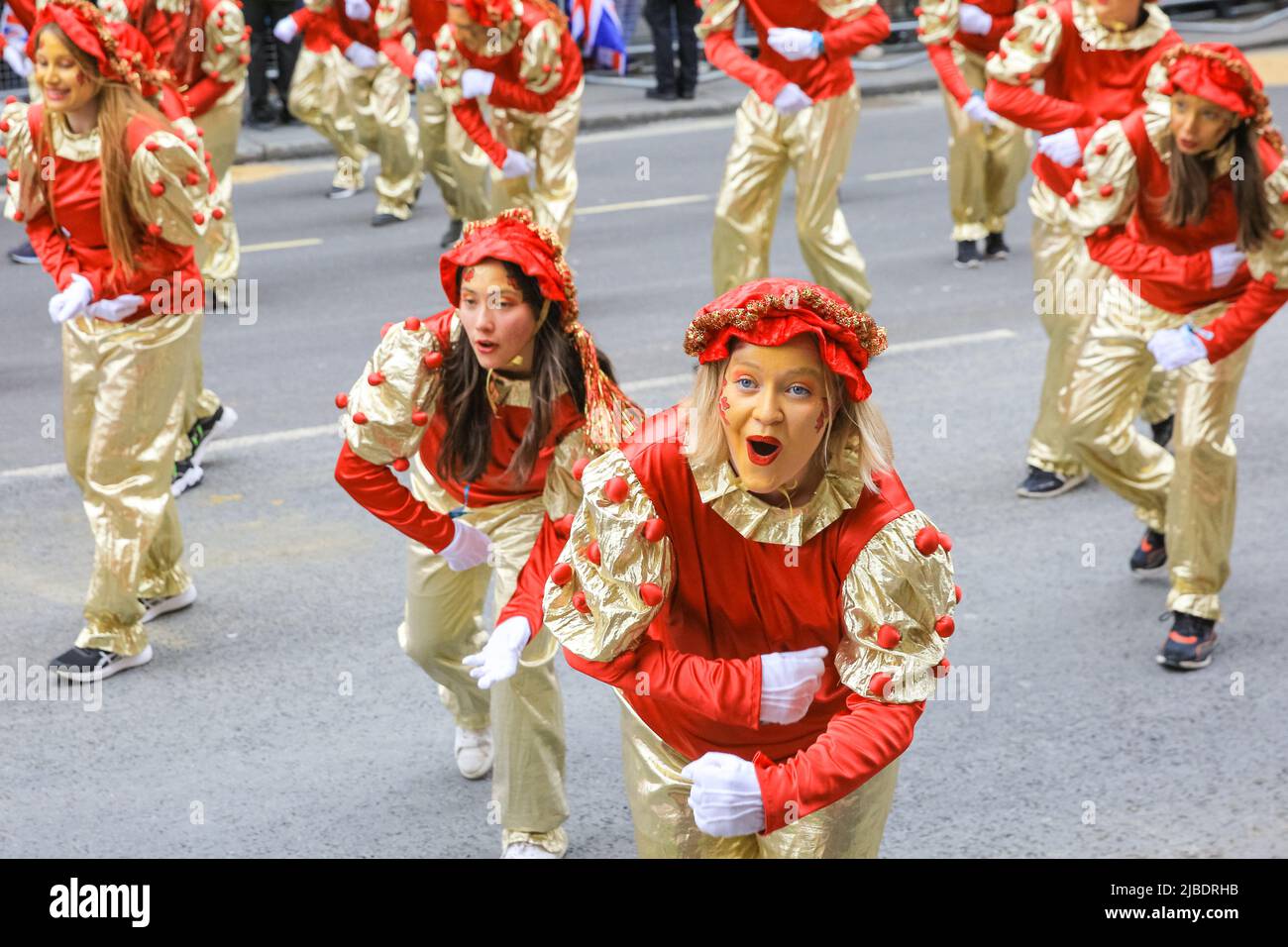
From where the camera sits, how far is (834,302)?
3404 mm

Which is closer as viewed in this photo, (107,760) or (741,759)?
(741,759)

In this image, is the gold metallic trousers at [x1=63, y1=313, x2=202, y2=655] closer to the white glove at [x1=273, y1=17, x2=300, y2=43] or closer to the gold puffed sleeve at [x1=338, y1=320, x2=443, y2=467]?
the gold puffed sleeve at [x1=338, y1=320, x2=443, y2=467]

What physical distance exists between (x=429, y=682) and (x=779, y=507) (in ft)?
9.76

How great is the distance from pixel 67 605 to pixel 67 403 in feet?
3.10

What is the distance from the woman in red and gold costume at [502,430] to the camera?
452 centimetres

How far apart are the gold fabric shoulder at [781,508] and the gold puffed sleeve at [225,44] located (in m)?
7.23

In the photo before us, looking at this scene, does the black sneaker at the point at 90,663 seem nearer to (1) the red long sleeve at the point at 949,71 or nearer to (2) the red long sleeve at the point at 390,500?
(2) the red long sleeve at the point at 390,500

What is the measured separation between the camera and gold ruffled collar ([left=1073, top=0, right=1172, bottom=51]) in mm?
7191

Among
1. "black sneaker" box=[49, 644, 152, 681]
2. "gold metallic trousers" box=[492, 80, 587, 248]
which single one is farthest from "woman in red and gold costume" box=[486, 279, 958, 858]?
"gold metallic trousers" box=[492, 80, 587, 248]

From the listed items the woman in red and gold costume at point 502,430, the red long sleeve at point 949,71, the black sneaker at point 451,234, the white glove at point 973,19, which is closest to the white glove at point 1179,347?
the woman in red and gold costume at point 502,430

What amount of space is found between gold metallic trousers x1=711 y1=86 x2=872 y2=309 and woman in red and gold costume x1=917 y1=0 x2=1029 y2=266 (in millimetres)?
1110

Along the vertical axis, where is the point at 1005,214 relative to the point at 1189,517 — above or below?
below

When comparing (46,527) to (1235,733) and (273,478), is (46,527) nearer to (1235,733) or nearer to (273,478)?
(273,478)

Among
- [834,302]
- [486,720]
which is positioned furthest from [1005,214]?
[834,302]
